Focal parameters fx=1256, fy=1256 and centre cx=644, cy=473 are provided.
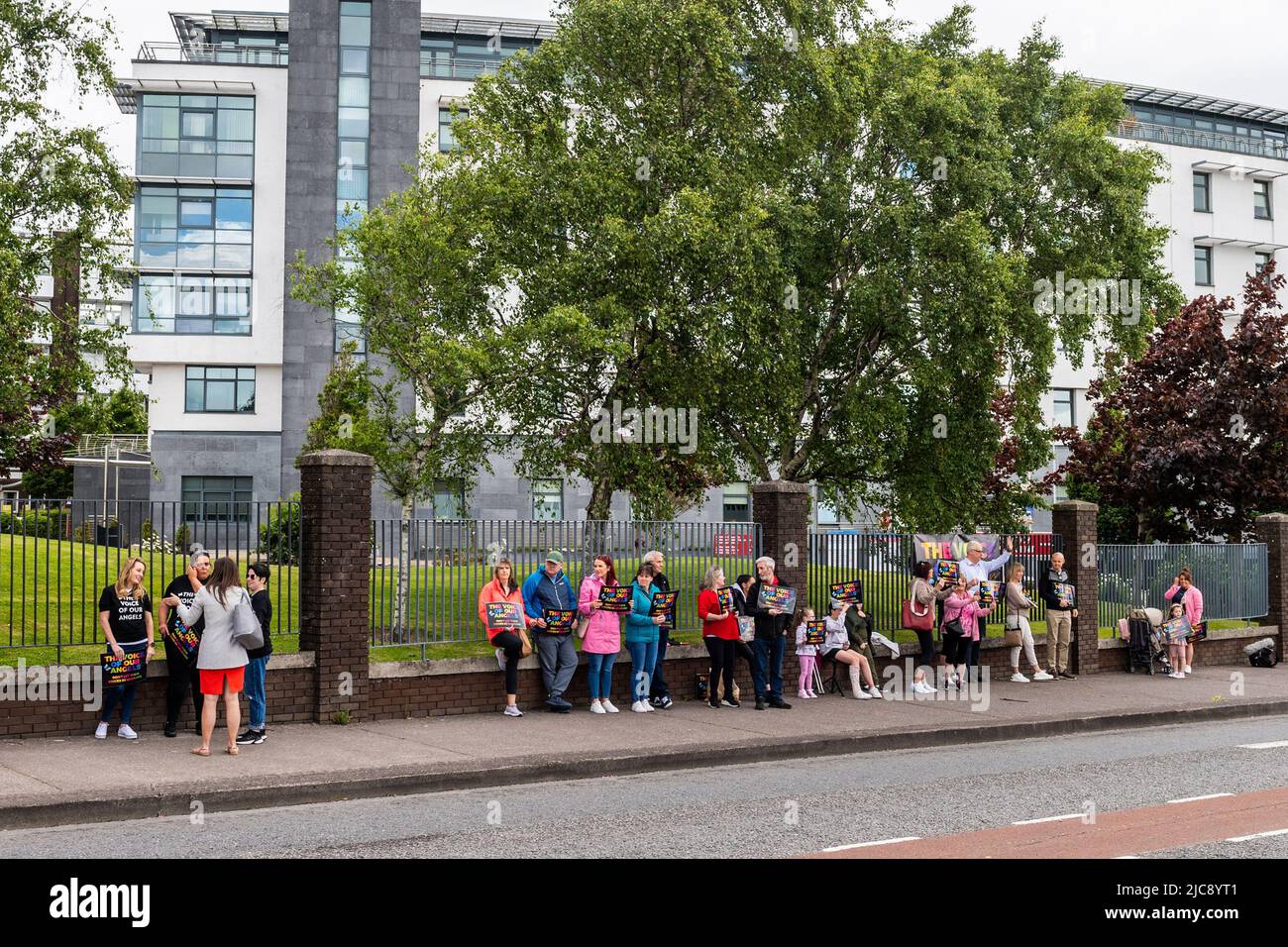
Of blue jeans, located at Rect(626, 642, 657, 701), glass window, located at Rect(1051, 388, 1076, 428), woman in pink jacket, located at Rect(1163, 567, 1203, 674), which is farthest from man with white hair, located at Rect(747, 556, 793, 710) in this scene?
glass window, located at Rect(1051, 388, 1076, 428)

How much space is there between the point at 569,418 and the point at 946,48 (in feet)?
30.7

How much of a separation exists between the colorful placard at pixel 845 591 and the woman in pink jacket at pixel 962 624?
129cm

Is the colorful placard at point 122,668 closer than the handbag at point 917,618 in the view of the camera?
Yes

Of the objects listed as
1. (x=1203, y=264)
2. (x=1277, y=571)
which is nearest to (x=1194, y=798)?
(x=1277, y=571)

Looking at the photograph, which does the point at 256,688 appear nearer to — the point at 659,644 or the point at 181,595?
the point at 181,595

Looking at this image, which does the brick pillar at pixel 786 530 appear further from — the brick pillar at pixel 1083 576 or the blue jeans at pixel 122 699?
the blue jeans at pixel 122 699

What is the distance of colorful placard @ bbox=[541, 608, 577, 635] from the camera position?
14.3 meters

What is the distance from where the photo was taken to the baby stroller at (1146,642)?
2073 centimetres

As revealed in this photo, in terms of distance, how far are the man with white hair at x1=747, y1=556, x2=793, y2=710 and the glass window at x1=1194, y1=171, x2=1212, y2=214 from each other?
52.5 m

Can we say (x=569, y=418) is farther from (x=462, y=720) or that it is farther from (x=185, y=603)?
(x=185, y=603)

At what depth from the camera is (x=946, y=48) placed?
21922mm

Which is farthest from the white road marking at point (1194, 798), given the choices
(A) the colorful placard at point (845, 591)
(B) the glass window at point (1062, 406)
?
(B) the glass window at point (1062, 406)

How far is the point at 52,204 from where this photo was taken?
59.7 ft
